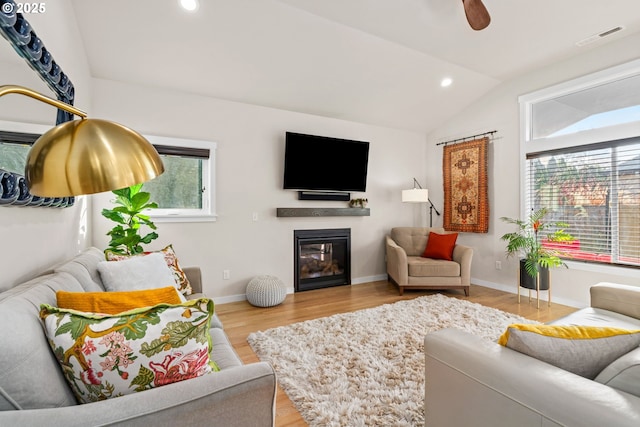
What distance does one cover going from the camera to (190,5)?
2.48m

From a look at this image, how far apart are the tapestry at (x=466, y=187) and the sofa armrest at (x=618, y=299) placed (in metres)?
2.36

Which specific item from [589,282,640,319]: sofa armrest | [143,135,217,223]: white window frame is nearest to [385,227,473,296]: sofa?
[589,282,640,319]: sofa armrest

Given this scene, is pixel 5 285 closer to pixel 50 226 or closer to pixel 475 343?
pixel 50 226

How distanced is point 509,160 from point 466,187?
69 centimetres

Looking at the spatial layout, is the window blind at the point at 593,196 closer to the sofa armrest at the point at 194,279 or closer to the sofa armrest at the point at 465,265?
the sofa armrest at the point at 465,265

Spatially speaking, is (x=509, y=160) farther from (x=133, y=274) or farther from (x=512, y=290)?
(x=133, y=274)

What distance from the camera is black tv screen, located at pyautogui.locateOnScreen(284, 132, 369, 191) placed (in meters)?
3.94

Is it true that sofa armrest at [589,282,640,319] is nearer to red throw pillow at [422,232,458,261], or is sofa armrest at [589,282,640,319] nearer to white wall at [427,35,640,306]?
white wall at [427,35,640,306]

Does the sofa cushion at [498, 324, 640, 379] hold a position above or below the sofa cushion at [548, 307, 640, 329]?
above

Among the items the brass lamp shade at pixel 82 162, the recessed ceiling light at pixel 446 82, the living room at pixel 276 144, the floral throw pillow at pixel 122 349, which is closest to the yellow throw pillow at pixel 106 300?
the floral throw pillow at pixel 122 349

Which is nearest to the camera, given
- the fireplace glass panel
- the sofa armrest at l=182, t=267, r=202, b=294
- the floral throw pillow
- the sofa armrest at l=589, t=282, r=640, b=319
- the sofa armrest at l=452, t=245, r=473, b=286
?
the floral throw pillow

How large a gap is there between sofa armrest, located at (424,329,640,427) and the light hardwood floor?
1.50 metres

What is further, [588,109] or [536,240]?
[536,240]

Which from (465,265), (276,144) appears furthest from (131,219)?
(465,265)
